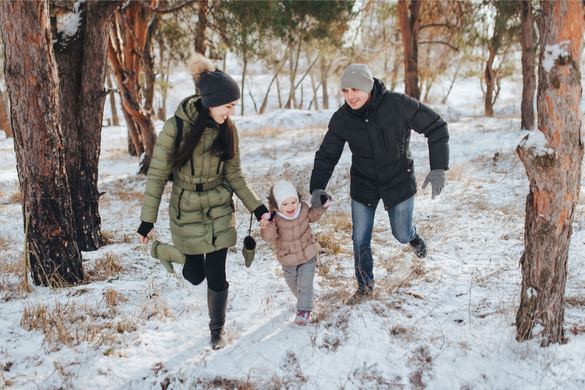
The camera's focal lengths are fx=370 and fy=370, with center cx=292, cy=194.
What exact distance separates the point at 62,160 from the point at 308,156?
21.6ft

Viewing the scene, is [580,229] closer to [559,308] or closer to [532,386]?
[559,308]

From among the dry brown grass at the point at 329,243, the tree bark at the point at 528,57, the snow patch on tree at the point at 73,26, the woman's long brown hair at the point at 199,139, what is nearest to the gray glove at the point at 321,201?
the woman's long brown hair at the point at 199,139

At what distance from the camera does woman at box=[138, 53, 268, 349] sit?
2.50 m

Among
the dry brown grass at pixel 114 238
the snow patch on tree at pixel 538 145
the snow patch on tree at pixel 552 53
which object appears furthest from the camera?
the dry brown grass at pixel 114 238

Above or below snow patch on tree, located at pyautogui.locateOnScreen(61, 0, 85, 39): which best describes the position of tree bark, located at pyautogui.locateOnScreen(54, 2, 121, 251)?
below

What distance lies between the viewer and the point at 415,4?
9734 mm

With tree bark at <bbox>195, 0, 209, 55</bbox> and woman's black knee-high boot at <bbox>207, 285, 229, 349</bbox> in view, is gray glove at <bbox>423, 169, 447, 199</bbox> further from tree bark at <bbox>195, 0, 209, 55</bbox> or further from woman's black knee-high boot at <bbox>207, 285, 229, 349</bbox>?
tree bark at <bbox>195, 0, 209, 55</bbox>

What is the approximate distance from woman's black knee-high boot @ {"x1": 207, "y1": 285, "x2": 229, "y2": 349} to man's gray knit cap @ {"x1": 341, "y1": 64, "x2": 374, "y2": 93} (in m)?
1.80

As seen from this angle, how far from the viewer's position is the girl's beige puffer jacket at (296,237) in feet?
9.36

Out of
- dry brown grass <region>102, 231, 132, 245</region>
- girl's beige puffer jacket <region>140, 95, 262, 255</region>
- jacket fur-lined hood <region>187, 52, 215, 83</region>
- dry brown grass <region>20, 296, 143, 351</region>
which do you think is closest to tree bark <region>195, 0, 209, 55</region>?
dry brown grass <region>102, 231, 132, 245</region>

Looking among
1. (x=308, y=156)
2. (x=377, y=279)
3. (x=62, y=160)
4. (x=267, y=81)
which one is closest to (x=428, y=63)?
(x=308, y=156)

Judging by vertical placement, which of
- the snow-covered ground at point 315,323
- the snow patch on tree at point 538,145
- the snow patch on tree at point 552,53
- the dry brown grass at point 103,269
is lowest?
the snow-covered ground at point 315,323

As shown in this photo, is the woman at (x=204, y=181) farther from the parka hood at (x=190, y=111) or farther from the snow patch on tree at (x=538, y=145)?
the snow patch on tree at (x=538, y=145)

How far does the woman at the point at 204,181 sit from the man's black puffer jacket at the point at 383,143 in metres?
0.78
